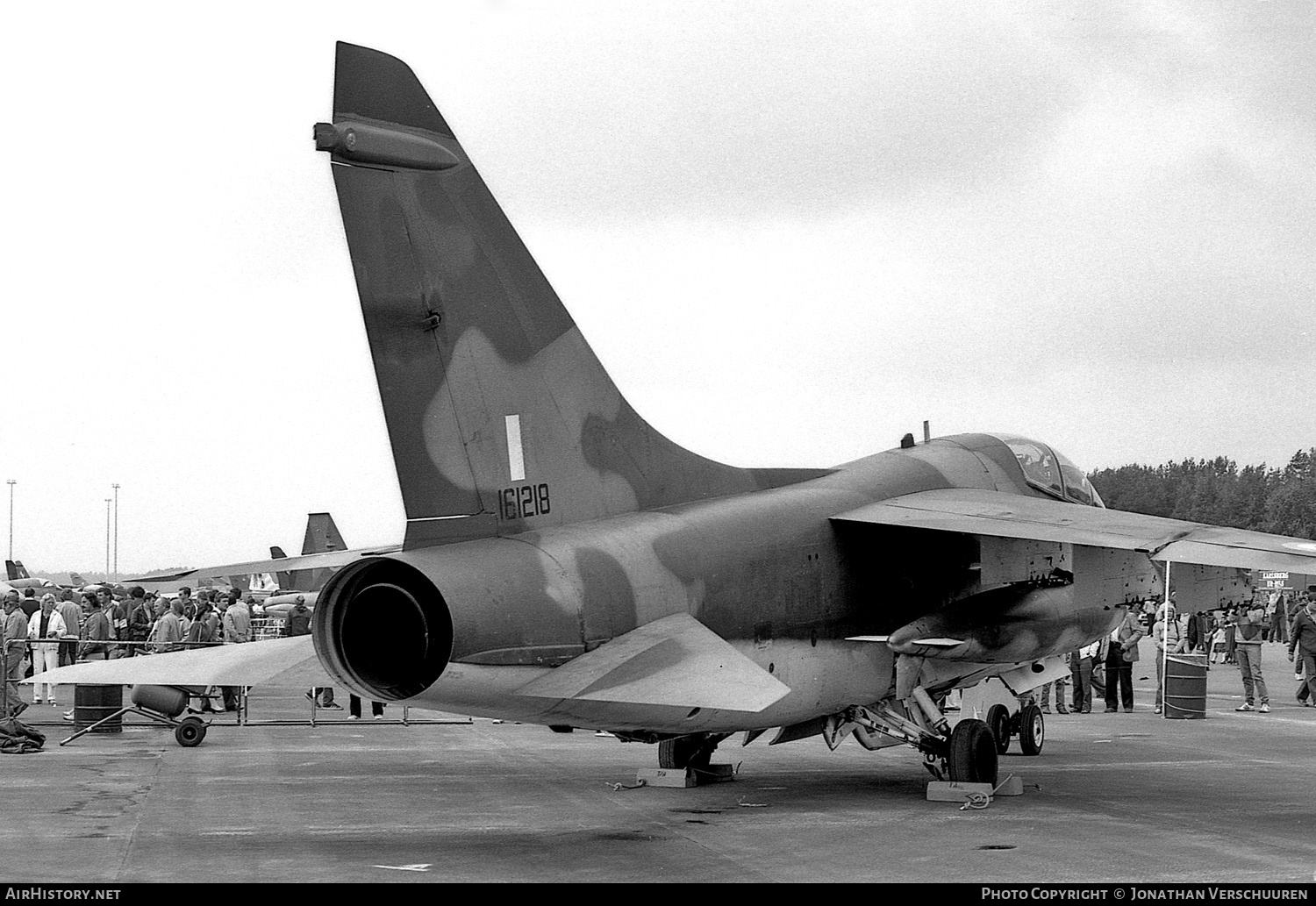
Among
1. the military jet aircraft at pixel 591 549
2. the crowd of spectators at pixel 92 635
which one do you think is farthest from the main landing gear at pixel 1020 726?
the crowd of spectators at pixel 92 635

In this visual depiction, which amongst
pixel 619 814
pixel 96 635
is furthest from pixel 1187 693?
pixel 96 635

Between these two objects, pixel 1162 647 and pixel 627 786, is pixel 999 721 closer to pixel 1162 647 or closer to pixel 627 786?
pixel 627 786

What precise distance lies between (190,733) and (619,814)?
7.81m

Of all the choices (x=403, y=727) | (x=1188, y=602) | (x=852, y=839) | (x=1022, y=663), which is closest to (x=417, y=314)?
(x=852, y=839)

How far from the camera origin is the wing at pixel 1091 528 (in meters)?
10.7

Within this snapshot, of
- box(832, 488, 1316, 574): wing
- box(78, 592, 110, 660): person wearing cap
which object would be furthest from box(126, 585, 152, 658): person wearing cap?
box(832, 488, 1316, 574): wing

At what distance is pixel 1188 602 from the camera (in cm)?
1485

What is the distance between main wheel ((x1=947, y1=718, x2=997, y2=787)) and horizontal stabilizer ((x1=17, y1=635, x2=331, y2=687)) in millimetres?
5754

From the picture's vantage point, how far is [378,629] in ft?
28.3

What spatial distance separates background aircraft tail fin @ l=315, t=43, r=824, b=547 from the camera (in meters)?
8.91

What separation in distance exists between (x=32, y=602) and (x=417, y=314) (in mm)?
21708

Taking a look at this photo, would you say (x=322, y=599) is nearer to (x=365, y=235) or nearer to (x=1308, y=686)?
Result: (x=365, y=235)

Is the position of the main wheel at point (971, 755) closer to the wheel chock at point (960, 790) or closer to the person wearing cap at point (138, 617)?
the wheel chock at point (960, 790)

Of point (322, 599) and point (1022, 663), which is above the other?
point (322, 599)
